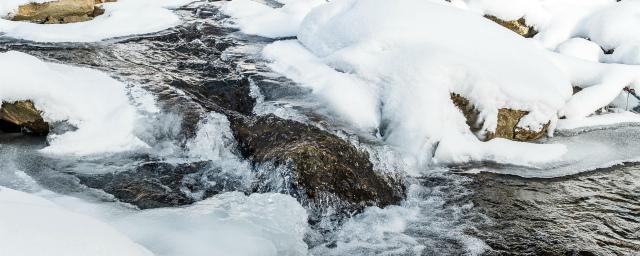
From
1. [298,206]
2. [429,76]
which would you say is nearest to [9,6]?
[429,76]

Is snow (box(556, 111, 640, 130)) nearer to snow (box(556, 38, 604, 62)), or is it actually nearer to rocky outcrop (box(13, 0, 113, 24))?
snow (box(556, 38, 604, 62))

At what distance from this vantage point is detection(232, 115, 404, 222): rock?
15.1 feet

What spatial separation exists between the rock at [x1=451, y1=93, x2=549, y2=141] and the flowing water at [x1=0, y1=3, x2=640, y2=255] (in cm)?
60

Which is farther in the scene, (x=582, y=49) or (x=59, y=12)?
(x=59, y=12)

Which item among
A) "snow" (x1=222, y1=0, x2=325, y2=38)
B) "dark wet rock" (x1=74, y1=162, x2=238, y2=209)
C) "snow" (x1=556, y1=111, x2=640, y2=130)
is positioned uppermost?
"snow" (x1=222, y1=0, x2=325, y2=38)

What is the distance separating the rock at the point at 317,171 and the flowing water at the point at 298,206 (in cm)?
14

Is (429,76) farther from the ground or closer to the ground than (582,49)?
closer to the ground

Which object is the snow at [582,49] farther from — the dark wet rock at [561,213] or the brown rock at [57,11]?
the brown rock at [57,11]

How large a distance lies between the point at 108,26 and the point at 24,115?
405cm

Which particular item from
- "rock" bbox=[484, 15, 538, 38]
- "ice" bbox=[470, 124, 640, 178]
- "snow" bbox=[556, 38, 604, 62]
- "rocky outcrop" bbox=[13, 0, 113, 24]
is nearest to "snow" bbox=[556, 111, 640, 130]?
"ice" bbox=[470, 124, 640, 178]

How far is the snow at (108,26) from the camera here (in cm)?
866

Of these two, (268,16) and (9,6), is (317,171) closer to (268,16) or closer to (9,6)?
(268,16)

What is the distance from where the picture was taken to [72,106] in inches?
229

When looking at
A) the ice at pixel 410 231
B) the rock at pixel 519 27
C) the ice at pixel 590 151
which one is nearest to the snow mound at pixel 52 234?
the ice at pixel 410 231
